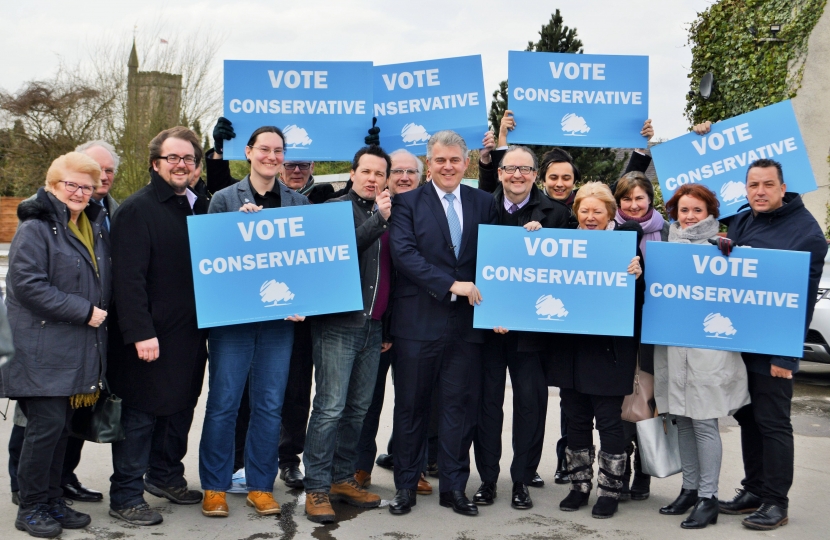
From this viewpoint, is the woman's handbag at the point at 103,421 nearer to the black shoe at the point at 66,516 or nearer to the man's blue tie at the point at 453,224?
the black shoe at the point at 66,516

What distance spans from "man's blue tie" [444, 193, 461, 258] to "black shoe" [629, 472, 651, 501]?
188 centimetres

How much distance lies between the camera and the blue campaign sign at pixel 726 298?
16.1 ft

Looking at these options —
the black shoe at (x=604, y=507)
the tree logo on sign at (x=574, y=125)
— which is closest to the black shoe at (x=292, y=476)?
the black shoe at (x=604, y=507)

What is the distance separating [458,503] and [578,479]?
753 millimetres

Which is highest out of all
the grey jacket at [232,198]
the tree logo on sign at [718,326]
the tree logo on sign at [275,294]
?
the grey jacket at [232,198]

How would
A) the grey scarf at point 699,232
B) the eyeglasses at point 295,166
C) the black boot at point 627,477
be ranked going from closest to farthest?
the grey scarf at point 699,232 → the black boot at point 627,477 → the eyeglasses at point 295,166

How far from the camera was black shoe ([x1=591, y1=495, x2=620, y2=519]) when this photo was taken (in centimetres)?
500

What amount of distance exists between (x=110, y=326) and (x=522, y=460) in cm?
258

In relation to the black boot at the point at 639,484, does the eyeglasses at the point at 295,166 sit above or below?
above

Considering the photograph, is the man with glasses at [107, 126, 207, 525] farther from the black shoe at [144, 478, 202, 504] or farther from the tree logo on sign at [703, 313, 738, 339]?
the tree logo on sign at [703, 313, 738, 339]

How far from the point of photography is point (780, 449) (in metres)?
4.90


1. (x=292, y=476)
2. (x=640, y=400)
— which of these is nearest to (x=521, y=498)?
(x=640, y=400)

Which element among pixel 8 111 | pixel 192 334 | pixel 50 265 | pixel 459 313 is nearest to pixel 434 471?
pixel 459 313

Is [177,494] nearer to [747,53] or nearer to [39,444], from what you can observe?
[39,444]
